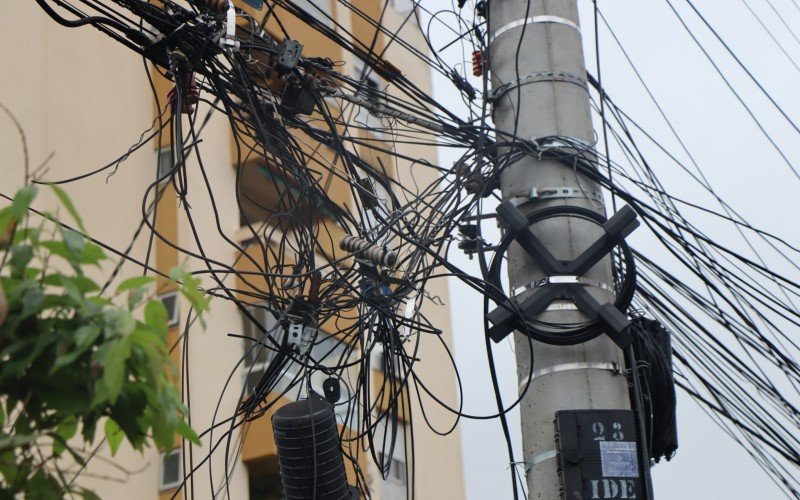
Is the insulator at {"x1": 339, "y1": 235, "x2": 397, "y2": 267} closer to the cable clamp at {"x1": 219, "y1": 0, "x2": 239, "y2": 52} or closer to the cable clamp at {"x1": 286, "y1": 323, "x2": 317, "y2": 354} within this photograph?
the cable clamp at {"x1": 286, "y1": 323, "x2": 317, "y2": 354}

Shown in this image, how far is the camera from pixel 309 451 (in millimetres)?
5250

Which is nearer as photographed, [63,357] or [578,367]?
[63,357]

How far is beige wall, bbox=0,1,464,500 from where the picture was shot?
1405 cm

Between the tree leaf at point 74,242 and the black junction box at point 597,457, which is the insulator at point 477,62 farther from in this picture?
the tree leaf at point 74,242

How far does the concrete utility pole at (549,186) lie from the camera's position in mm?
5293

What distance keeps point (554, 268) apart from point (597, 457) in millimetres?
859

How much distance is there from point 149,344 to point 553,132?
3.65m

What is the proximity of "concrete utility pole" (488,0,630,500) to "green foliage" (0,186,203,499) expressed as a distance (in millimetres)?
2901

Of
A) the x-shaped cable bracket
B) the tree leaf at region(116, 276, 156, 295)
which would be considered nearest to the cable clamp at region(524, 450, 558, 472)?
the x-shaped cable bracket

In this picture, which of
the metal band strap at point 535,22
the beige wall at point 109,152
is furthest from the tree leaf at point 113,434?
the beige wall at point 109,152

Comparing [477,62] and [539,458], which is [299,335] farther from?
[477,62]

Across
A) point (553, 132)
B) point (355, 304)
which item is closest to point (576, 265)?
point (553, 132)

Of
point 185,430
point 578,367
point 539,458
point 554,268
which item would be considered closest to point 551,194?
point 554,268

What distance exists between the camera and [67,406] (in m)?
2.55
